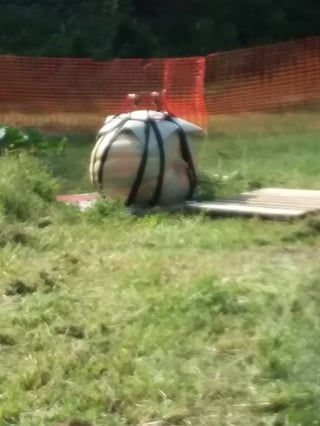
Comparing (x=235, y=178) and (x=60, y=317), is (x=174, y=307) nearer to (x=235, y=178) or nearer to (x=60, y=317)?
(x=60, y=317)

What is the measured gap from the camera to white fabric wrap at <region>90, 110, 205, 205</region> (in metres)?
10.2

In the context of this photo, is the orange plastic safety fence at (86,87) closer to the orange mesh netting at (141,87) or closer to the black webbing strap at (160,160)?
the orange mesh netting at (141,87)

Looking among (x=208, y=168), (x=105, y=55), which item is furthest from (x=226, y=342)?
(x=105, y=55)

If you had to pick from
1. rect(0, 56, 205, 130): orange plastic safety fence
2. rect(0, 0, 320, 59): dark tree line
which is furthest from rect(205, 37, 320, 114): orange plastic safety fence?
rect(0, 0, 320, 59): dark tree line

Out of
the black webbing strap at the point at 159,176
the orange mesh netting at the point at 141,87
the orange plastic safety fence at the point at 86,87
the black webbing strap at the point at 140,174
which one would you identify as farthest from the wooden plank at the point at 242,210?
the orange plastic safety fence at the point at 86,87

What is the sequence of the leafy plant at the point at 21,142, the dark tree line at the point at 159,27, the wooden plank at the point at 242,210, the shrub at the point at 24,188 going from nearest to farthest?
the shrub at the point at 24,188
the wooden plank at the point at 242,210
the leafy plant at the point at 21,142
the dark tree line at the point at 159,27

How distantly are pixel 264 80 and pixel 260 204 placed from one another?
10.5 metres

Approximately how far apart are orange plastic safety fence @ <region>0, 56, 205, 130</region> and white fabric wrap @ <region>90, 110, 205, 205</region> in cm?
711

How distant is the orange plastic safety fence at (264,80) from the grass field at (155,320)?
10291 mm

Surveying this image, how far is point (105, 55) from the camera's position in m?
23.7

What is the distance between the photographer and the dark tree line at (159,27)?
24.7 meters

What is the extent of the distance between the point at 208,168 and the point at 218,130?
4.43 m

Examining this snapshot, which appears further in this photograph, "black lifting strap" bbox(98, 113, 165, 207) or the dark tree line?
the dark tree line

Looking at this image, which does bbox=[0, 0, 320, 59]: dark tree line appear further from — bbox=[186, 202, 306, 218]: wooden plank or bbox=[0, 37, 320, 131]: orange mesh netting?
bbox=[186, 202, 306, 218]: wooden plank
